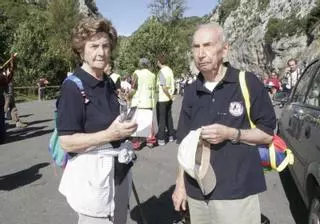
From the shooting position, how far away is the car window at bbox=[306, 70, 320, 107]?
452 cm

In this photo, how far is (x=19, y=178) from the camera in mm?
7129

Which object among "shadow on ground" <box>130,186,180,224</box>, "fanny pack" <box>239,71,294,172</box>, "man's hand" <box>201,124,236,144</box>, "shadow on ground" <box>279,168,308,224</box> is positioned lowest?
"shadow on ground" <box>130,186,180,224</box>

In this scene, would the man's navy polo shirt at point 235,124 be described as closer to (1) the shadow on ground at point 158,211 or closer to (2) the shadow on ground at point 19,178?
(1) the shadow on ground at point 158,211

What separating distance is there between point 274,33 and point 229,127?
40.6 metres

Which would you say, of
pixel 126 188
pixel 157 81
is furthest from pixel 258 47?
pixel 126 188

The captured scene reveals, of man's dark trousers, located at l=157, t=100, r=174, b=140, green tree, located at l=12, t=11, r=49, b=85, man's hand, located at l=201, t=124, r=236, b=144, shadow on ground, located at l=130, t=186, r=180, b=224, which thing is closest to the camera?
man's hand, located at l=201, t=124, r=236, b=144

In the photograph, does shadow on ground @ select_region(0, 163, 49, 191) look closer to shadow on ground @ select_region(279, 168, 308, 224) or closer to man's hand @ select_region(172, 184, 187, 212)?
shadow on ground @ select_region(279, 168, 308, 224)

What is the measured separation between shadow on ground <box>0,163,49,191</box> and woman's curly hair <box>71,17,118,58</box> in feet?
14.1

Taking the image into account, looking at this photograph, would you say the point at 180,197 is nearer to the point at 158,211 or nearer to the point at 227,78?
the point at 227,78

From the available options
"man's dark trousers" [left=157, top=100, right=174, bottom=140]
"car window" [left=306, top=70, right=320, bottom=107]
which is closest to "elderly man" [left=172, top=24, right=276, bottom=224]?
"car window" [left=306, top=70, right=320, bottom=107]

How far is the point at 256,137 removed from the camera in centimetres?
267

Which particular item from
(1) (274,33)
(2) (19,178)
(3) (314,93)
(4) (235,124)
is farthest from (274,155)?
(1) (274,33)

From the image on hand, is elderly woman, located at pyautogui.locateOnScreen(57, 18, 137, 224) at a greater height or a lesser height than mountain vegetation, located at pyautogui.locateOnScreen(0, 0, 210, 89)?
lesser

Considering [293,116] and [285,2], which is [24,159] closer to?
[293,116]
